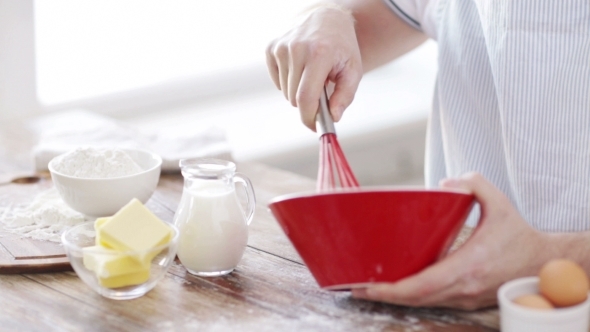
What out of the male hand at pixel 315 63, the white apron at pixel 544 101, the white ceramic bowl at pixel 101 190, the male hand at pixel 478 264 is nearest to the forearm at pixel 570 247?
the male hand at pixel 478 264

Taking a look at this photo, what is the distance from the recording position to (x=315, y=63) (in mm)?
1114

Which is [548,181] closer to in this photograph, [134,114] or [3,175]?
[3,175]

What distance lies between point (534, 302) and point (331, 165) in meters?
0.31

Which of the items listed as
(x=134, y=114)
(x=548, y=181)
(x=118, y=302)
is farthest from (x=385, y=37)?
(x=134, y=114)

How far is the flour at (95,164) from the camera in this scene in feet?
3.79

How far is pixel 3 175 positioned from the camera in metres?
1.43

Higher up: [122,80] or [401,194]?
[401,194]

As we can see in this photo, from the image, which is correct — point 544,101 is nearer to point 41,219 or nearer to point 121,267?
point 121,267

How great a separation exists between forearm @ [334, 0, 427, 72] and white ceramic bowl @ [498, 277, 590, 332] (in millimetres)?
721

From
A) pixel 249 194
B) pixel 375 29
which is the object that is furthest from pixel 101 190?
pixel 375 29

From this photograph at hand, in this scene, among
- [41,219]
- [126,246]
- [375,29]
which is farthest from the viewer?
[375,29]

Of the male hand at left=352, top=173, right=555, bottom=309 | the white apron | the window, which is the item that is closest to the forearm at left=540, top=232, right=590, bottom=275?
the male hand at left=352, top=173, right=555, bottom=309

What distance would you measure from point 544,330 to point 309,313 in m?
0.27

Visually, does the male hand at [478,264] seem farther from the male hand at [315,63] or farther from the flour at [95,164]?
the flour at [95,164]
